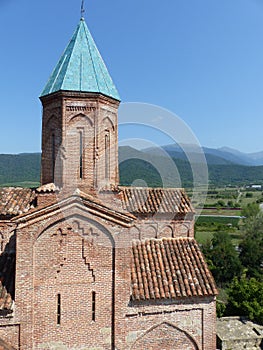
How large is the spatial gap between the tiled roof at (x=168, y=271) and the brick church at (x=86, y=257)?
0.03 m

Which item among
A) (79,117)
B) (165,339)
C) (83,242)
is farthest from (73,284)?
(79,117)

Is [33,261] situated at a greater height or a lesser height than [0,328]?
greater

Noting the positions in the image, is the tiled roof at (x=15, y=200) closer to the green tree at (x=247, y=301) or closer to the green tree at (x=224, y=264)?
the green tree at (x=247, y=301)

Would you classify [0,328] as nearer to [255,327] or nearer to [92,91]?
[92,91]

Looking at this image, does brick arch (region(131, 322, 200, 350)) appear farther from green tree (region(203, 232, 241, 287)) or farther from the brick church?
green tree (region(203, 232, 241, 287))

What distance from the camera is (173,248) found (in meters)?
10.0

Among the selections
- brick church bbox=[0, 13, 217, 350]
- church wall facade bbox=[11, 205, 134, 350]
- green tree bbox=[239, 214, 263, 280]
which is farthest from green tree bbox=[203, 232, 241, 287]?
church wall facade bbox=[11, 205, 134, 350]

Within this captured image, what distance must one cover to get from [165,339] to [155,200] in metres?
4.47

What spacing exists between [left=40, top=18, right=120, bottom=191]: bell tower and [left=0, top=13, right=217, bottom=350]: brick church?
3cm

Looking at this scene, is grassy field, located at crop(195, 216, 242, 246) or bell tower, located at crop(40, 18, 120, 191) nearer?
bell tower, located at crop(40, 18, 120, 191)

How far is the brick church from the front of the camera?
7984 mm

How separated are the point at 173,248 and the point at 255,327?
8136 mm

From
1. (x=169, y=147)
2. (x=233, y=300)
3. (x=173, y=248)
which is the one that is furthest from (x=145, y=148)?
(x=233, y=300)

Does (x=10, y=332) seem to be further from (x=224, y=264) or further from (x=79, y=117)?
(x=224, y=264)
